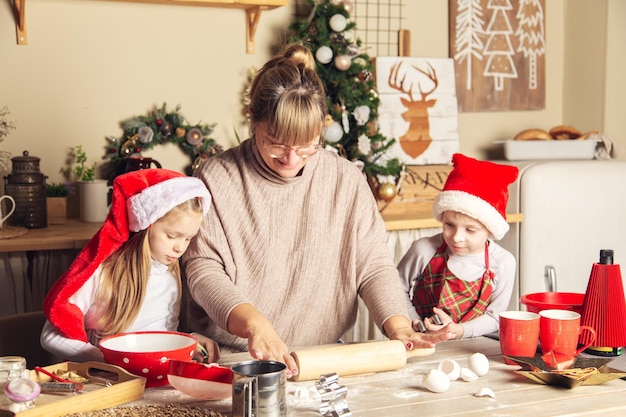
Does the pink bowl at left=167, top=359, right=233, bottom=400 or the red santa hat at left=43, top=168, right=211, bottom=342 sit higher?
the red santa hat at left=43, top=168, right=211, bottom=342

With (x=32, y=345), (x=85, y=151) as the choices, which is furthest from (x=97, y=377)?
(x=85, y=151)

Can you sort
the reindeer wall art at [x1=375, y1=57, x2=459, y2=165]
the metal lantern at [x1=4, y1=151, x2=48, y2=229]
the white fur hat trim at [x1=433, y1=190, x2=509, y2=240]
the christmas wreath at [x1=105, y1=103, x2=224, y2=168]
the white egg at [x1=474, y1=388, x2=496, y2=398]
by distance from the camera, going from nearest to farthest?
the white egg at [x1=474, y1=388, x2=496, y2=398] < the white fur hat trim at [x1=433, y1=190, x2=509, y2=240] < the metal lantern at [x1=4, y1=151, x2=48, y2=229] < the christmas wreath at [x1=105, y1=103, x2=224, y2=168] < the reindeer wall art at [x1=375, y1=57, x2=459, y2=165]

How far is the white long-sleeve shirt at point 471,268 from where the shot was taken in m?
2.45

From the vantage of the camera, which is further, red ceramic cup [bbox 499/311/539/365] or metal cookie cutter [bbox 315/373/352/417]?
red ceramic cup [bbox 499/311/539/365]

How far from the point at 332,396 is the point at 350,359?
0.63 feet

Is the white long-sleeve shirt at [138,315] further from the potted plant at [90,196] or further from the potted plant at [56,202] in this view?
the potted plant at [56,202]

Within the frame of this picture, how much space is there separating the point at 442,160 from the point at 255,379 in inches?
105

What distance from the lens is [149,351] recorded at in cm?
166

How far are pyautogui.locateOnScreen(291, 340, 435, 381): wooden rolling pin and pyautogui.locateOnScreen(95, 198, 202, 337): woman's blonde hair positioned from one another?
54cm

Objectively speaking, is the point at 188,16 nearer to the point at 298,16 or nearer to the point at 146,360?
the point at 298,16

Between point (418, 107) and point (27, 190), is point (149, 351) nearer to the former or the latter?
point (27, 190)

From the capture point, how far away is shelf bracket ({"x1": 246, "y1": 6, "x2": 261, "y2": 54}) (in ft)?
11.6

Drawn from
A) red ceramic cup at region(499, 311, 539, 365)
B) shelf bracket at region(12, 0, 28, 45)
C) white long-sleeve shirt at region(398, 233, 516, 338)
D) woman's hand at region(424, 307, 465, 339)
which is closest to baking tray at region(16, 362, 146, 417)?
red ceramic cup at region(499, 311, 539, 365)

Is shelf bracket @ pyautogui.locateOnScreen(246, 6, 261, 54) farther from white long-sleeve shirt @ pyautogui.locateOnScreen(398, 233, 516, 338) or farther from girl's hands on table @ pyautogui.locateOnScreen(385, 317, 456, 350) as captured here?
girl's hands on table @ pyautogui.locateOnScreen(385, 317, 456, 350)
